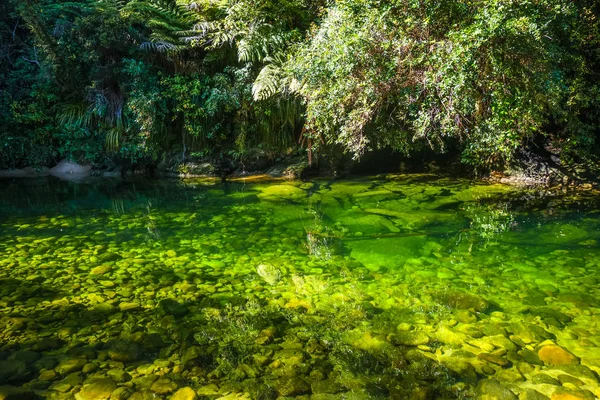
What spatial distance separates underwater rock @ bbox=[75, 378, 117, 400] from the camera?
90.0 inches

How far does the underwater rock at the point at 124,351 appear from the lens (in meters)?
2.67

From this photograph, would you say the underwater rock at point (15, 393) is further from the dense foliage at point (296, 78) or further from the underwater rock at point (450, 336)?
the dense foliage at point (296, 78)

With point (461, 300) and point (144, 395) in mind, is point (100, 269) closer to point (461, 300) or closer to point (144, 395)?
point (144, 395)

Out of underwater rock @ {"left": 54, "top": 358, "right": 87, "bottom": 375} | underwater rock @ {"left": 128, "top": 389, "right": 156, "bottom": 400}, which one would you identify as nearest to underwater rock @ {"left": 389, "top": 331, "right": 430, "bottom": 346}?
underwater rock @ {"left": 128, "top": 389, "right": 156, "bottom": 400}

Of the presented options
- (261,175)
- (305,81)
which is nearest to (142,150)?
(261,175)

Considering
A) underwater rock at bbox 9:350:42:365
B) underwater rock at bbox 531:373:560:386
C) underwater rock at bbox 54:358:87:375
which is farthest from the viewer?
underwater rock at bbox 9:350:42:365

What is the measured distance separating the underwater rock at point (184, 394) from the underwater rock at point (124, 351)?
53 cm

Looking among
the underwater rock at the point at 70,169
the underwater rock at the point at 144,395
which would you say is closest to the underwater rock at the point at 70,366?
the underwater rock at the point at 144,395

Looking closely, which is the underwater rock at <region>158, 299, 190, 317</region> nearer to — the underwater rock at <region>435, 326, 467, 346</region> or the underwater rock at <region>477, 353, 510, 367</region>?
the underwater rock at <region>435, 326, 467, 346</region>

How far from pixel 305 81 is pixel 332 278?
15.3 feet

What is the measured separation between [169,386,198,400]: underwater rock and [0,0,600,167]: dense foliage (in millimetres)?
4846

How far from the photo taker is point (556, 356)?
8.64 feet

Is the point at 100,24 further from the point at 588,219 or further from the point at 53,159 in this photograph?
the point at 588,219

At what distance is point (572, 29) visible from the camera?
21.4 ft
